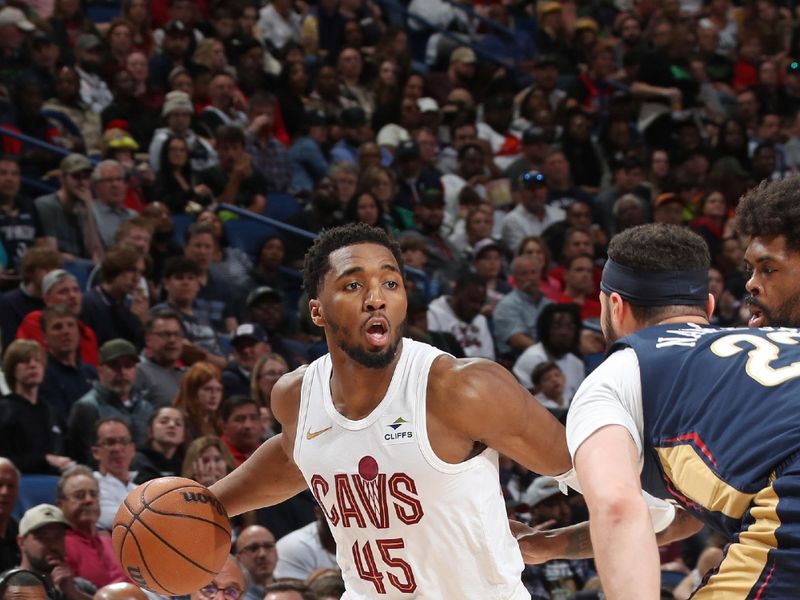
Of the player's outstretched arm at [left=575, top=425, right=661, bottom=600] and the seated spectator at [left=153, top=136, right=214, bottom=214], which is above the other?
the seated spectator at [left=153, top=136, right=214, bottom=214]

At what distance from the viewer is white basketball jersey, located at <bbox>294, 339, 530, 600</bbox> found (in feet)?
13.0

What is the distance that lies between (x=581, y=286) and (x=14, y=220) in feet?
14.9

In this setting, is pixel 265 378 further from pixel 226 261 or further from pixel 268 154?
pixel 268 154

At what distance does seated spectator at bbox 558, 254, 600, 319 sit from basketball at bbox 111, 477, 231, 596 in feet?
22.8

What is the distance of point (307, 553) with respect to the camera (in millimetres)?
7562

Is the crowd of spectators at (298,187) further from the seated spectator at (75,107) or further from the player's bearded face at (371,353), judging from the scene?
the player's bearded face at (371,353)

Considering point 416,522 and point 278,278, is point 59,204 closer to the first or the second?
point 278,278

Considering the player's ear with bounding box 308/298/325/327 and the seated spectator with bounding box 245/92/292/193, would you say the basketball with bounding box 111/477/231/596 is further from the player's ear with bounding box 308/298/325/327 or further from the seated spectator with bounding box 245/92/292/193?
the seated spectator with bounding box 245/92/292/193

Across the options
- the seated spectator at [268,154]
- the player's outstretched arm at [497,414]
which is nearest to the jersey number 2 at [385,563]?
the player's outstretched arm at [497,414]

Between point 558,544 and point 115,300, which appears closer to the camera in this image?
point 558,544

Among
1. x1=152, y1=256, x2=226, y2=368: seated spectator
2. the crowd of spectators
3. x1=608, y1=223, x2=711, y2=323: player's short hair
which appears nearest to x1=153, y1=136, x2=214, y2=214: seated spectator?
the crowd of spectators

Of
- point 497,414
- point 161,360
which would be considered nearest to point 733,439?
point 497,414

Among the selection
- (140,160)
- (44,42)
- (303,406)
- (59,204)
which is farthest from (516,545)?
(44,42)

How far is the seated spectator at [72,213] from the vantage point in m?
9.84
